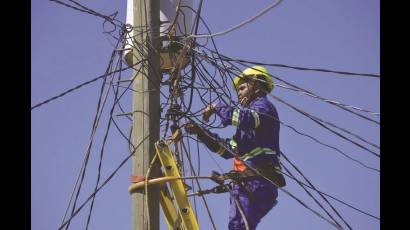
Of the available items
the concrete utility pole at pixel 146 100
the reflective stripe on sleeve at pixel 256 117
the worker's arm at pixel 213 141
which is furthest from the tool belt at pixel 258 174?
the concrete utility pole at pixel 146 100

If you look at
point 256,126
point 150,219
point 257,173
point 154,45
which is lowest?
point 150,219

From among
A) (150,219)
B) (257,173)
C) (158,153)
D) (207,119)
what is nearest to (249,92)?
(207,119)

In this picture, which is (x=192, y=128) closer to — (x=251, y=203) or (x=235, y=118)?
(x=235, y=118)

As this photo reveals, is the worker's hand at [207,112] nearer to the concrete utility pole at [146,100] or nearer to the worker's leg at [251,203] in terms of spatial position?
the concrete utility pole at [146,100]

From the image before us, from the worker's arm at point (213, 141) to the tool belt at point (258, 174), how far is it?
0.85 feet

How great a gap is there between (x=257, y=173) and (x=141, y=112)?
1173 mm

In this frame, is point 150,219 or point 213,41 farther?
point 213,41

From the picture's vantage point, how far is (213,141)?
222 inches

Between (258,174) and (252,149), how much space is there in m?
0.34

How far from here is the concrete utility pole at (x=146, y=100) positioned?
4.74 meters

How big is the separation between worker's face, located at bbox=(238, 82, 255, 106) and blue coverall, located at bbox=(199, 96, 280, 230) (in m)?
0.21
